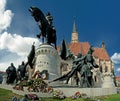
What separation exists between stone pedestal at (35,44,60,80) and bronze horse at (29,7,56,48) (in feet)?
5.91

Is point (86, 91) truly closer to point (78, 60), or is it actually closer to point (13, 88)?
point (78, 60)

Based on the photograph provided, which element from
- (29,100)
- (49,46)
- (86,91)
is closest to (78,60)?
(86,91)

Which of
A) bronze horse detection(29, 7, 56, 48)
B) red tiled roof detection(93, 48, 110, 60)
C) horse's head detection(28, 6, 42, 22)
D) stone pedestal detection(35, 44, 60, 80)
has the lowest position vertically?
stone pedestal detection(35, 44, 60, 80)

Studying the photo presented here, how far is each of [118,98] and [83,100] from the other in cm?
284

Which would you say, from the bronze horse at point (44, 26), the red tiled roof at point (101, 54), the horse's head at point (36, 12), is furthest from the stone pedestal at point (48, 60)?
the red tiled roof at point (101, 54)

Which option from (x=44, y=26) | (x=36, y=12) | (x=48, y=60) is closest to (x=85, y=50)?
(x=44, y=26)

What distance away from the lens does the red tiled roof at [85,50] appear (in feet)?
302

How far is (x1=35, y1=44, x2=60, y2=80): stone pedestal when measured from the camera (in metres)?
31.1

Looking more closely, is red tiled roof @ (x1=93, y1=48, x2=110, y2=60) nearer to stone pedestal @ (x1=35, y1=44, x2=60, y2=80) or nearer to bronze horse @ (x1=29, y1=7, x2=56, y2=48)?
bronze horse @ (x1=29, y1=7, x2=56, y2=48)

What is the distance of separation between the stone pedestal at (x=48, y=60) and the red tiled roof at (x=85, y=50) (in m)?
57.1

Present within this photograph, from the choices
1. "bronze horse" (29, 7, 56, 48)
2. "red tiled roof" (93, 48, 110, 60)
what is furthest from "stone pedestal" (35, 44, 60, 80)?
"red tiled roof" (93, 48, 110, 60)

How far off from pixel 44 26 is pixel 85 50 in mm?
59024

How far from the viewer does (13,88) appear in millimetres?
25812

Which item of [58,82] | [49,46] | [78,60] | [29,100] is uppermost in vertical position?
[49,46]
